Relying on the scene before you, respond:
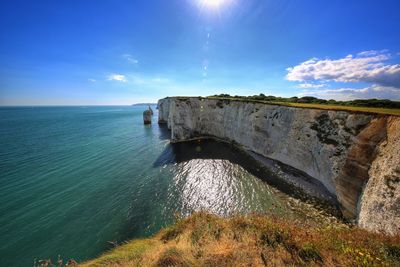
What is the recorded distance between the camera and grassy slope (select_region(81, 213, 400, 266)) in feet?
19.6

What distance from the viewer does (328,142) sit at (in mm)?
17531

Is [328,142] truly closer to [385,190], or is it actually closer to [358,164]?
[358,164]

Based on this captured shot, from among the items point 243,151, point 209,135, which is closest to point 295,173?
point 243,151

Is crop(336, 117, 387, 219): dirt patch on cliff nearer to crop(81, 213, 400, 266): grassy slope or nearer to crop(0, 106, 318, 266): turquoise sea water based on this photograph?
crop(0, 106, 318, 266): turquoise sea water

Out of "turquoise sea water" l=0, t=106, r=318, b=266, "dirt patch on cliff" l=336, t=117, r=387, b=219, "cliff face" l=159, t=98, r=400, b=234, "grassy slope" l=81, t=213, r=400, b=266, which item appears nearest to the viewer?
"grassy slope" l=81, t=213, r=400, b=266

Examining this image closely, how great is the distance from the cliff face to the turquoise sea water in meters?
4.93

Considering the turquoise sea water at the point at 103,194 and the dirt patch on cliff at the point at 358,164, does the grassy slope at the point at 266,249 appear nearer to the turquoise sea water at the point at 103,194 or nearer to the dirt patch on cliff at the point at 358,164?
the turquoise sea water at the point at 103,194

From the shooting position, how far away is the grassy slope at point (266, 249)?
596cm

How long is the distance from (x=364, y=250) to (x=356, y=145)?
1218 cm

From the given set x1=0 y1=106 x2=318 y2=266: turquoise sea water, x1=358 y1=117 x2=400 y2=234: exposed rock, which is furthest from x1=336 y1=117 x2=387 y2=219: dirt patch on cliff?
x1=0 y1=106 x2=318 y2=266: turquoise sea water

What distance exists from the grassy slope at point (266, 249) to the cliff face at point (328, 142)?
5.39 m

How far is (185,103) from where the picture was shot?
39.5 metres

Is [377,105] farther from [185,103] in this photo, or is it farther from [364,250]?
[185,103]

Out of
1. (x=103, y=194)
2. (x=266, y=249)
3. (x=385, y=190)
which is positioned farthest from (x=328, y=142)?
(x=103, y=194)
